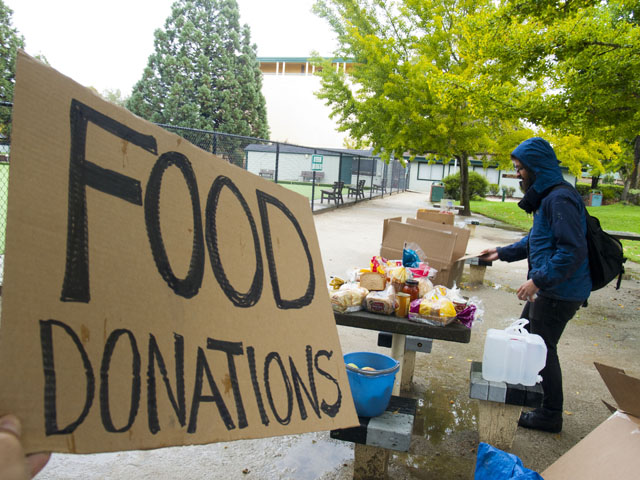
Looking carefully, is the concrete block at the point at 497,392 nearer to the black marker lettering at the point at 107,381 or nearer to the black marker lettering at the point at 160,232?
the black marker lettering at the point at 160,232

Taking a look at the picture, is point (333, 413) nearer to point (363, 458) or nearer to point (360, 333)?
point (363, 458)

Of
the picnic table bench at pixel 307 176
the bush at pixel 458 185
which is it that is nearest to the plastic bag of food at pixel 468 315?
the bush at pixel 458 185

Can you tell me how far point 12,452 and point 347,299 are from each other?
6.88 ft

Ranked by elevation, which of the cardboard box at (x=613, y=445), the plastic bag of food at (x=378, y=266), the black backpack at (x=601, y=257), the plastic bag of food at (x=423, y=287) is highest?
the black backpack at (x=601, y=257)

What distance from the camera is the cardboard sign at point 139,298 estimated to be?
83cm

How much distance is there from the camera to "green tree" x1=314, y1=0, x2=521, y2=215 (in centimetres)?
1520

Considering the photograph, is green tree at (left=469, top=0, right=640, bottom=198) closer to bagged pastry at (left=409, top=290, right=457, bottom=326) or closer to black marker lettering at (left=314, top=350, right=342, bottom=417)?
bagged pastry at (left=409, top=290, right=457, bottom=326)

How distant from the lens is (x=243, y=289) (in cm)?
124

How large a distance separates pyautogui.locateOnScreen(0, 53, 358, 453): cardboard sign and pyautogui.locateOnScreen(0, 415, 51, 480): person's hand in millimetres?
20

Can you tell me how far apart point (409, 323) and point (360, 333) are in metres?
2.27

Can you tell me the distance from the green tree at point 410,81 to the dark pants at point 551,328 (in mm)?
12306

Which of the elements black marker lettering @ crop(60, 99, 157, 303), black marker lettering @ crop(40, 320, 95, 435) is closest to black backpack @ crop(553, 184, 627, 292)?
black marker lettering @ crop(60, 99, 157, 303)

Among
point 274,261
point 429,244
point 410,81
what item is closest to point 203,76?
point 410,81

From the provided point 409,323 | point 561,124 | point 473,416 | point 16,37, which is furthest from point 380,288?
point 16,37
